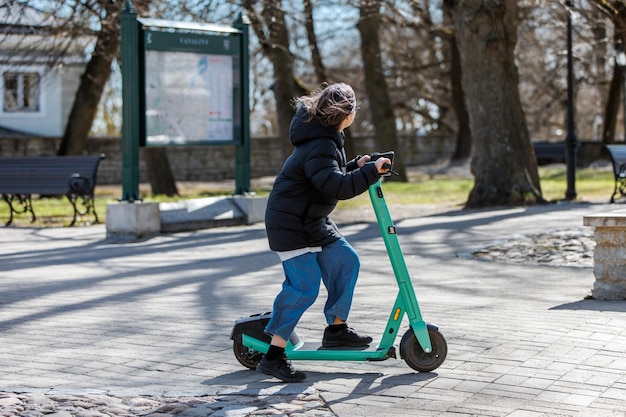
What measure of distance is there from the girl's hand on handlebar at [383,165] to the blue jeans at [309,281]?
55 cm

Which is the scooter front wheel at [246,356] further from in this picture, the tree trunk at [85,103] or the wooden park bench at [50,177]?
the tree trunk at [85,103]

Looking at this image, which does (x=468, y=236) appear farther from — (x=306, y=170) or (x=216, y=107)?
(x=306, y=170)

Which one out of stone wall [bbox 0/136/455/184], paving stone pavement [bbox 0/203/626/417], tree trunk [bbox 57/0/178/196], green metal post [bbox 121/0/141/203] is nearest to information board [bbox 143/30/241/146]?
green metal post [bbox 121/0/141/203]

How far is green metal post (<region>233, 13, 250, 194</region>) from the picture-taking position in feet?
49.4

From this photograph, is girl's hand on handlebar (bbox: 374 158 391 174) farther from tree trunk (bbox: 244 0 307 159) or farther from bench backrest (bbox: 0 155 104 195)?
tree trunk (bbox: 244 0 307 159)

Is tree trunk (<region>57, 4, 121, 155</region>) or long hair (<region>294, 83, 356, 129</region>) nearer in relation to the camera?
long hair (<region>294, 83, 356, 129</region>)

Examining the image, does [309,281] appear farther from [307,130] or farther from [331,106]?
[331,106]

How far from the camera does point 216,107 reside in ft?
49.1

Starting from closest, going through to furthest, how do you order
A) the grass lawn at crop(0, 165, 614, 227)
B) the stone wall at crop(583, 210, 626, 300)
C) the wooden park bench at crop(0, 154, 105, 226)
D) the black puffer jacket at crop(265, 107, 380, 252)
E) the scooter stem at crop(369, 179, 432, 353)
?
the black puffer jacket at crop(265, 107, 380, 252) → the scooter stem at crop(369, 179, 432, 353) → the stone wall at crop(583, 210, 626, 300) → the wooden park bench at crop(0, 154, 105, 226) → the grass lawn at crop(0, 165, 614, 227)

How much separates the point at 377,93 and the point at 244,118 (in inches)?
541

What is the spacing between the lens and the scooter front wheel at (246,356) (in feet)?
19.1

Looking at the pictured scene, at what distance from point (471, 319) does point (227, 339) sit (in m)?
1.77

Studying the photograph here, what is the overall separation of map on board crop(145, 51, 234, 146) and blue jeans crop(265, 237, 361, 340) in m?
8.70

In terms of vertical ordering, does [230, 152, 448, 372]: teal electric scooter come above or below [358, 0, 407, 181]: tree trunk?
below
